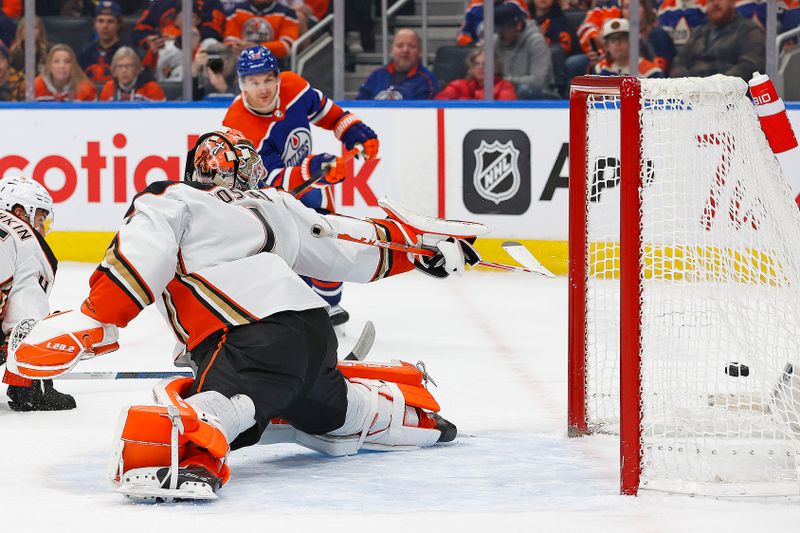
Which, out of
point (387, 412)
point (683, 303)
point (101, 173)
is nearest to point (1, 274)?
point (387, 412)

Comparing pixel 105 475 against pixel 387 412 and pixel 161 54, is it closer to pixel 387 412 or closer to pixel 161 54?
pixel 387 412

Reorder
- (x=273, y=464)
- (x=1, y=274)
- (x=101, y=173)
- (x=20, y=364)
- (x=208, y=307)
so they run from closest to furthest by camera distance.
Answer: (x=20, y=364) < (x=208, y=307) < (x=273, y=464) < (x=1, y=274) < (x=101, y=173)

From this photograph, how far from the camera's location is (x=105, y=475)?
3.03 m

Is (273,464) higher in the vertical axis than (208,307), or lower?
lower

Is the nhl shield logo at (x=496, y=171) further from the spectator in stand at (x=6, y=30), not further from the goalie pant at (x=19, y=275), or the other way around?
the goalie pant at (x=19, y=275)

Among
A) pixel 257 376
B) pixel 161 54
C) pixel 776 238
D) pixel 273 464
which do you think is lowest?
pixel 273 464

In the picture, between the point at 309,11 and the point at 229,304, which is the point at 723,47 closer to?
the point at 309,11

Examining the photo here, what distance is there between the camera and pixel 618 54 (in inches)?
264

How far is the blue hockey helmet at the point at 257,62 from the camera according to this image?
497 cm

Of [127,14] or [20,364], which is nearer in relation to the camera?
[20,364]

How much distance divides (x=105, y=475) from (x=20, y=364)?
0.43 metres

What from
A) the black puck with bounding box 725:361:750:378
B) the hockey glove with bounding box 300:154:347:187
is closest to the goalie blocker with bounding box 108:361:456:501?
the black puck with bounding box 725:361:750:378

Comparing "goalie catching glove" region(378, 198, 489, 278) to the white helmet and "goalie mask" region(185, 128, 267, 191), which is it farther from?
the white helmet

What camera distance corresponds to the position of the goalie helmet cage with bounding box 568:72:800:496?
274cm
